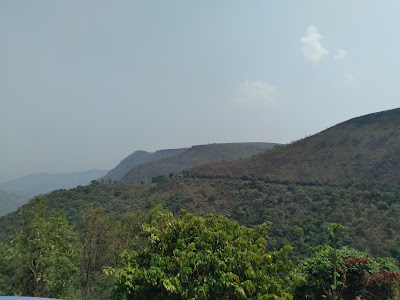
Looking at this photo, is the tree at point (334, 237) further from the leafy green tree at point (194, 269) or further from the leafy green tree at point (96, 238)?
the leafy green tree at point (96, 238)

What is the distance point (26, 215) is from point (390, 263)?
18963 millimetres

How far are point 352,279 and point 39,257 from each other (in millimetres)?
15574

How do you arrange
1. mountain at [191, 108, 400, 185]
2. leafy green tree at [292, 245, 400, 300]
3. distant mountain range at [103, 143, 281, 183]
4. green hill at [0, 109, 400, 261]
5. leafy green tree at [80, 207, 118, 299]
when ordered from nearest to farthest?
leafy green tree at [292, 245, 400, 300]
leafy green tree at [80, 207, 118, 299]
green hill at [0, 109, 400, 261]
mountain at [191, 108, 400, 185]
distant mountain range at [103, 143, 281, 183]

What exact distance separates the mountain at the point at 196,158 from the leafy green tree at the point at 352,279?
482 feet

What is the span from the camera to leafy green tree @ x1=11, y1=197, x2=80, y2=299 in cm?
1359

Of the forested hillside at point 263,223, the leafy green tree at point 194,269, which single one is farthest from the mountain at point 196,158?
the leafy green tree at point 194,269

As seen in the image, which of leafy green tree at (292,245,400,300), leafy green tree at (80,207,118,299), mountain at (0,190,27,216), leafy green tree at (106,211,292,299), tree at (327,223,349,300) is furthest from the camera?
mountain at (0,190,27,216)

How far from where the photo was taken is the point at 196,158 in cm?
17800

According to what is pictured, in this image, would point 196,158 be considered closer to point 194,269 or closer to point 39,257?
point 39,257

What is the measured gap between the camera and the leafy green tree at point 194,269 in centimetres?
674

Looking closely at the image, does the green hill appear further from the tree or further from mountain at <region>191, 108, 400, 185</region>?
the tree

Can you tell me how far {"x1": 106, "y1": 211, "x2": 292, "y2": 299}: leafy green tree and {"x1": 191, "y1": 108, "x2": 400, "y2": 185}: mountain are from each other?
4962cm

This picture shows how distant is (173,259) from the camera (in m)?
7.36

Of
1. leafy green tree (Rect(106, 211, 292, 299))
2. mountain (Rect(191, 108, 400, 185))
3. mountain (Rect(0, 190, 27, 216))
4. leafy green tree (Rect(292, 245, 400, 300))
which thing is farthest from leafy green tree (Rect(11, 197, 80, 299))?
mountain (Rect(0, 190, 27, 216))
